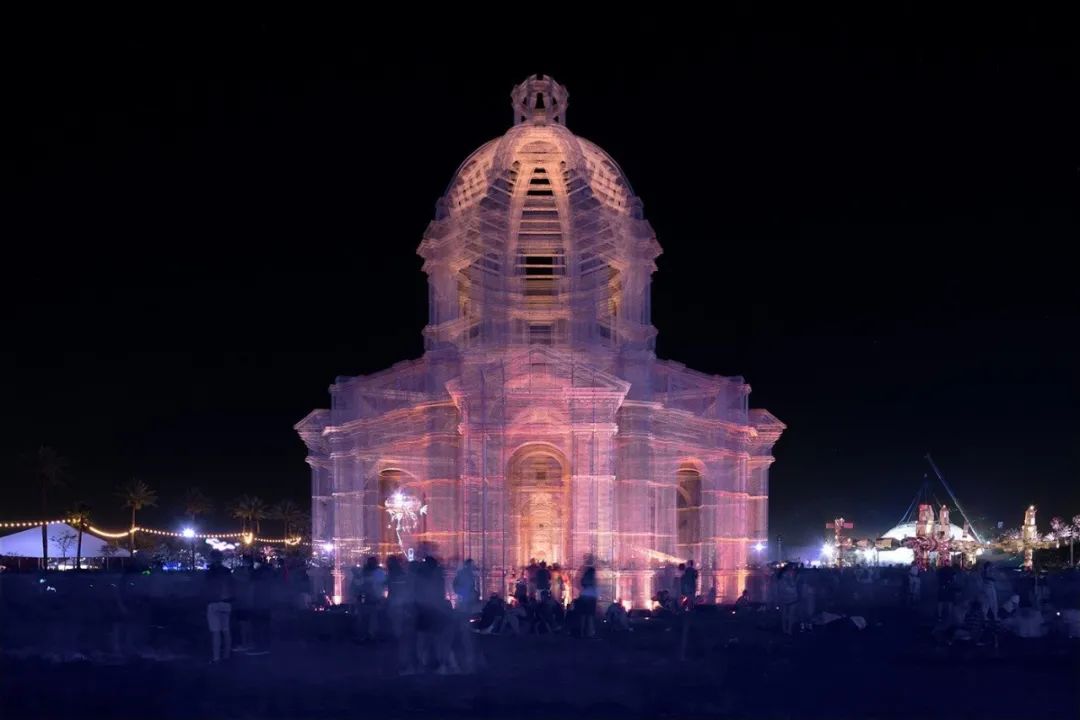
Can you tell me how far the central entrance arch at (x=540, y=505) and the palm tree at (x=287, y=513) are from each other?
238 ft

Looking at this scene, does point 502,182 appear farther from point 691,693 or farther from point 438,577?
point 691,693

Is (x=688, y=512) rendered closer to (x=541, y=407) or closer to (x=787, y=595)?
(x=541, y=407)

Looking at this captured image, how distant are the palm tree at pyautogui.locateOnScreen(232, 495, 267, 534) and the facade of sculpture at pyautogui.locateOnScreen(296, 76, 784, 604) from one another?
66.5 meters

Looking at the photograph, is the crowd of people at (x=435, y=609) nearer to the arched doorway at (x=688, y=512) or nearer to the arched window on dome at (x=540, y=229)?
Result: the arched doorway at (x=688, y=512)

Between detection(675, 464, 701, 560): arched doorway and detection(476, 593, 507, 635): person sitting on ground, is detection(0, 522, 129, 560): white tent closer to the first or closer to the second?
detection(675, 464, 701, 560): arched doorway

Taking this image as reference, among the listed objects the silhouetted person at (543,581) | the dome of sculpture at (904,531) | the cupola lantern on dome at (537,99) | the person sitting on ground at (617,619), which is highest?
the cupola lantern on dome at (537,99)

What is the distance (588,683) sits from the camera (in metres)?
21.8

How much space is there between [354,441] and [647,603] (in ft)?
42.3

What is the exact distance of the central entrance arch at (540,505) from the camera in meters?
50.3

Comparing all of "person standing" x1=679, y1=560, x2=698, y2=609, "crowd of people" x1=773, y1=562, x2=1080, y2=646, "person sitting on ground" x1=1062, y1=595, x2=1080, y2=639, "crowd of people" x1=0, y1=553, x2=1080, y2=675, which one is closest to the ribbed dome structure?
"crowd of people" x1=0, y1=553, x2=1080, y2=675

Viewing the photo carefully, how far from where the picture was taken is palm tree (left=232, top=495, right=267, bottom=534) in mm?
116875

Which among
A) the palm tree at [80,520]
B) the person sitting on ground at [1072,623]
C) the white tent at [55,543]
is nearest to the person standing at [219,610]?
the person sitting on ground at [1072,623]

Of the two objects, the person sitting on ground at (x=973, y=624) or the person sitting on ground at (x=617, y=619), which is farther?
the person sitting on ground at (x=617, y=619)

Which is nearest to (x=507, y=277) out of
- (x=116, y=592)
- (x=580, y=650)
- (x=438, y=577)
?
(x=116, y=592)
